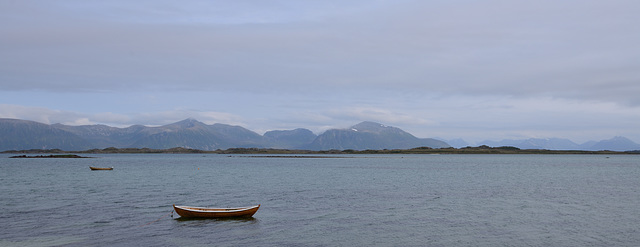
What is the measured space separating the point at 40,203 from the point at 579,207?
192ft

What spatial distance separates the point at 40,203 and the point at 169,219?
70.5 feet

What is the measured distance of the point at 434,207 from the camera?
160ft

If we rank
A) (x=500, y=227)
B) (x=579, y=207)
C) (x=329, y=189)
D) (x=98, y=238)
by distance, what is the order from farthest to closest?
(x=329, y=189) → (x=579, y=207) → (x=500, y=227) → (x=98, y=238)

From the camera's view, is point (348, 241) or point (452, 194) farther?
point (452, 194)

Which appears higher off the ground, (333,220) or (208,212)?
(208,212)

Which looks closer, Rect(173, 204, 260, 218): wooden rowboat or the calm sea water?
the calm sea water

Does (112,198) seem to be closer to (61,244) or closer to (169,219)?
(169,219)

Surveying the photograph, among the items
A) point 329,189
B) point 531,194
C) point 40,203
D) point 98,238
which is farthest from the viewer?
point 329,189

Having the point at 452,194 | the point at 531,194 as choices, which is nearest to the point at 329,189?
the point at 452,194

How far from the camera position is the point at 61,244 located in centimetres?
3083

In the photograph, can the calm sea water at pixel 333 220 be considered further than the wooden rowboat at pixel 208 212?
No

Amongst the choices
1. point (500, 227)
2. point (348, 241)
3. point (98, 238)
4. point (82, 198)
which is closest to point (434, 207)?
point (500, 227)

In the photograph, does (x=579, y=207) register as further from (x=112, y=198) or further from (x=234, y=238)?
(x=112, y=198)

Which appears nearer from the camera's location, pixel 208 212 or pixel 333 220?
pixel 208 212
